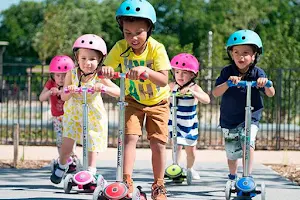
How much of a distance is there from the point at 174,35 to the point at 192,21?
7.20 feet

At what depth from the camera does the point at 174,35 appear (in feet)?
209

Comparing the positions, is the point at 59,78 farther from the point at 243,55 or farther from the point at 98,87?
the point at 243,55

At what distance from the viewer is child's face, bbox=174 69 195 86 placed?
30.9 feet

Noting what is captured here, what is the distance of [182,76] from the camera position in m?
9.42

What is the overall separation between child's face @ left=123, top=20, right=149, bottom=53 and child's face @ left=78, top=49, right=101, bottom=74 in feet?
4.19

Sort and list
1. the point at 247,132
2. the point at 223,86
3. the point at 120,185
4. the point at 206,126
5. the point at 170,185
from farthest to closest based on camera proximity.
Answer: the point at 206,126 < the point at 170,185 < the point at 223,86 < the point at 247,132 < the point at 120,185

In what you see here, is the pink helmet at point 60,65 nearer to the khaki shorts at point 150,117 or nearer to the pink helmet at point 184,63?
the pink helmet at point 184,63

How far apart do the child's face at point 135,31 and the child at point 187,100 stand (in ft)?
8.00

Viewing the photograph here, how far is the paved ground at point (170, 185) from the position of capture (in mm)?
8141

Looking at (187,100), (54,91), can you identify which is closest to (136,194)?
(54,91)

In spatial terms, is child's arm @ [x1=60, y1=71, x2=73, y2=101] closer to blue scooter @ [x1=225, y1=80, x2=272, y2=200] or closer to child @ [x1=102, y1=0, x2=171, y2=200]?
child @ [x1=102, y1=0, x2=171, y2=200]

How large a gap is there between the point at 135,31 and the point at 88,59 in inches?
56.4

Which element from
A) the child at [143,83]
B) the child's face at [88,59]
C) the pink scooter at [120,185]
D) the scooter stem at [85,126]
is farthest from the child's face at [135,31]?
the child's face at [88,59]

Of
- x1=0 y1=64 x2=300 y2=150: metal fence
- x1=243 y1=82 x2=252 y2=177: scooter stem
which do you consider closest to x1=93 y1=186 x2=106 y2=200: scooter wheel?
→ x1=243 y1=82 x2=252 y2=177: scooter stem
